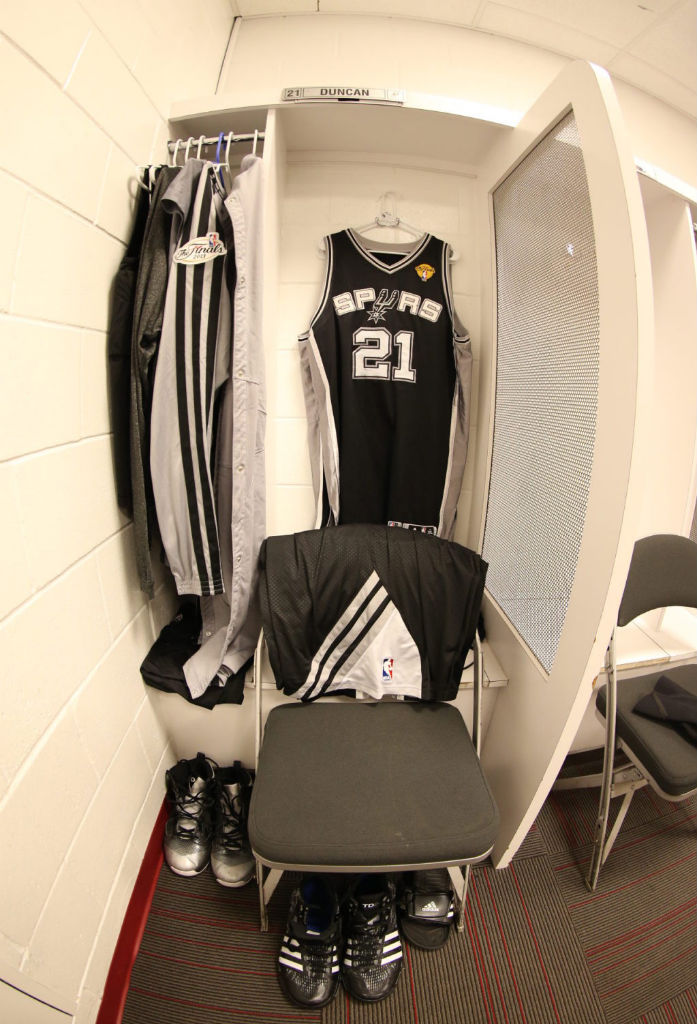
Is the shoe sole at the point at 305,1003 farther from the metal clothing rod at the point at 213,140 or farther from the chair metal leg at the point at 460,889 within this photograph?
the metal clothing rod at the point at 213,140

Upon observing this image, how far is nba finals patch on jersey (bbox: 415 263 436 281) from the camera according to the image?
124 centimetres

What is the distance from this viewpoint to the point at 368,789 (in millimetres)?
862

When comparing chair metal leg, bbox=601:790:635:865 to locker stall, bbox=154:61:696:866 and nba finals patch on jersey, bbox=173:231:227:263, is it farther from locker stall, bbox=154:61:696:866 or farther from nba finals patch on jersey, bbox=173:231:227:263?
nba finals patch on jersey, bbox=173:231:227:263

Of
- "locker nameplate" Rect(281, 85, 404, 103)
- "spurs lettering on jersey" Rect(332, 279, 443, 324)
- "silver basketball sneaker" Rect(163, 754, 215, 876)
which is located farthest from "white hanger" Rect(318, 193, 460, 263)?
"silver basketball sneaker" Rect(163, 754, 215, 876)

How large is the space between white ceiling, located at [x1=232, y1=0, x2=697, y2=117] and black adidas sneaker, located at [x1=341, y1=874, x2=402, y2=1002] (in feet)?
8.45

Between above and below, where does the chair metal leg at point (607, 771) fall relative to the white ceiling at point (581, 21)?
below

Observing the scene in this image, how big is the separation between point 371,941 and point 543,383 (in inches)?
58.0

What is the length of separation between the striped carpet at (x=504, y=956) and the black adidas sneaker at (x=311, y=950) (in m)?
0.04

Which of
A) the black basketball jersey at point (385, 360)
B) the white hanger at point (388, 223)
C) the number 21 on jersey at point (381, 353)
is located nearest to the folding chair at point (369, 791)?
the black basketball jersey at point (385, 360)

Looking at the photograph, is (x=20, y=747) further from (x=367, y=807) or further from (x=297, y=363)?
(x=297, y=363)

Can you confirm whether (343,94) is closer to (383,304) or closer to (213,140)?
(213,140)

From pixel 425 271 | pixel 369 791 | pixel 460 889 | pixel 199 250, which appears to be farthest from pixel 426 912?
pixel 425 271

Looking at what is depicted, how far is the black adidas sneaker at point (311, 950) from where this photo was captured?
91 centimetres

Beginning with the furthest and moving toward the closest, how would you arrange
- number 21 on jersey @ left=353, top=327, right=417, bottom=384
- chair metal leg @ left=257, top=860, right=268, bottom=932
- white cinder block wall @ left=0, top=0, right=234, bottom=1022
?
number 21 on jersey @ left=353, top=327, right=417, bottom=384
chair metal leg @ left=257, top=860, right=268, bottom=932
white cinder block wall @ left=0, top=0, right=234, bottom=1022
